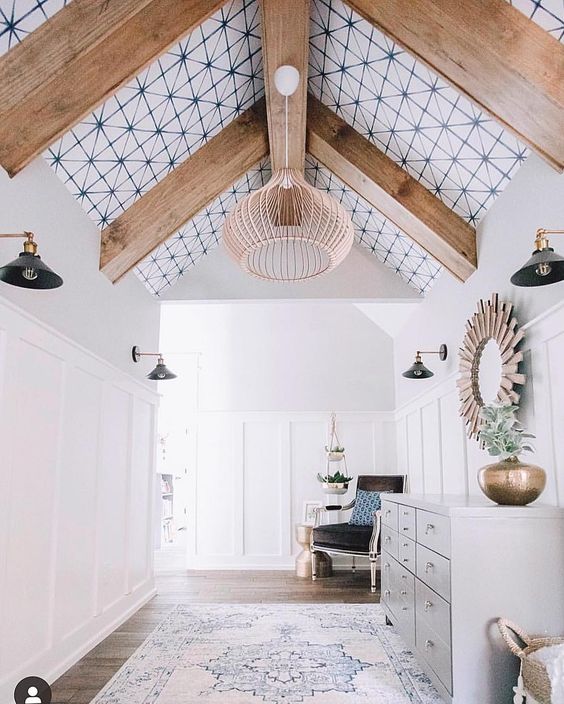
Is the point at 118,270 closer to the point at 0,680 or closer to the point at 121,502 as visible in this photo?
the point at 121,502

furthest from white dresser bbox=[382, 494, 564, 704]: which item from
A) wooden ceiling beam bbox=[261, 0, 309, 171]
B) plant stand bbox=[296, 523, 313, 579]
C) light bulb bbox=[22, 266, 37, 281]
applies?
plant stand bbox=[296, 523, 313, 579]

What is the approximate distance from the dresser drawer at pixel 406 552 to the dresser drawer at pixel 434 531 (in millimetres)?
189

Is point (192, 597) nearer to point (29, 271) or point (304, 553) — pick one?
point (304, 553)

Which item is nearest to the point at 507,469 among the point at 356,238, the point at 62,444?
the point at 62,444

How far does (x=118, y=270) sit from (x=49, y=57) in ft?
5.78

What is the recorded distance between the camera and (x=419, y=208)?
3.97 metres

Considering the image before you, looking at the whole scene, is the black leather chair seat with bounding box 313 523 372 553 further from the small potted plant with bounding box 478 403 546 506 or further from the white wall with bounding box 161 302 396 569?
the small potted plant with bounding box 478 403 546 506

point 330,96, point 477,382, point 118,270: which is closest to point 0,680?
point 118,270

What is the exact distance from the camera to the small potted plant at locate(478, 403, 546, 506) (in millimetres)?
2582

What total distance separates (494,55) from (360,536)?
4.16m

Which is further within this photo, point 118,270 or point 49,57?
point 118,270

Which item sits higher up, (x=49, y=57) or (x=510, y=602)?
(x=49, y=57)

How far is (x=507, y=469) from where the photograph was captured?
260cm

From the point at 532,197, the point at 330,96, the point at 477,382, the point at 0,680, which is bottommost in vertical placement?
the point at 0,680
